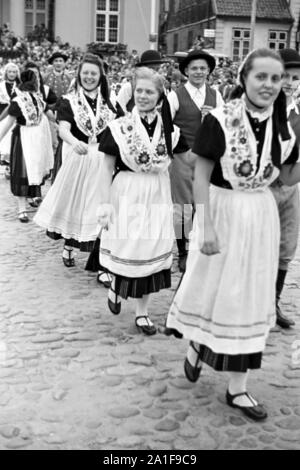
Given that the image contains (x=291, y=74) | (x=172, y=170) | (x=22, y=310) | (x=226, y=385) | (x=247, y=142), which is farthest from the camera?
(x=172, y=170)

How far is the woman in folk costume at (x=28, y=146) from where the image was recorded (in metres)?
7.70

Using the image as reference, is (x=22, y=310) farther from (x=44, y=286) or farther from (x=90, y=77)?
(x=90, y=77)

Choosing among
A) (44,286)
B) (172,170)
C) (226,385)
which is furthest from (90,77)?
(226,385)

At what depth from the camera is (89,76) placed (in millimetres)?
5289

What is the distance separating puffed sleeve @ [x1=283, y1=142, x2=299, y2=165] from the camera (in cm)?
327

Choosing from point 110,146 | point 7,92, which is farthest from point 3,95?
point 110,146

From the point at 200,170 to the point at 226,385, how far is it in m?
1.34

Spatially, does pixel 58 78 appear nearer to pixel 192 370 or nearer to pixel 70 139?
pixel 70 139

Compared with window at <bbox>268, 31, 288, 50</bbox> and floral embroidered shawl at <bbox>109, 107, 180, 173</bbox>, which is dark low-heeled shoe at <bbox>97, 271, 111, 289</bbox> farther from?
window at <bbox>268, 31, 288, 50</bbox>

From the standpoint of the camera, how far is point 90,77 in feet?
17.4

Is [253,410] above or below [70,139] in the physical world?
below

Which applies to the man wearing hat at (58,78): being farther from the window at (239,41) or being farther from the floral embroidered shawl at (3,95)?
the window at (239,41)

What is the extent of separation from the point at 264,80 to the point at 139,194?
137cm

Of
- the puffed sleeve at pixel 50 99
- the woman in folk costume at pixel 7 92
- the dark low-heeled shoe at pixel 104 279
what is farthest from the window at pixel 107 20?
the dark low-heeled shoe at pixel 104 279
